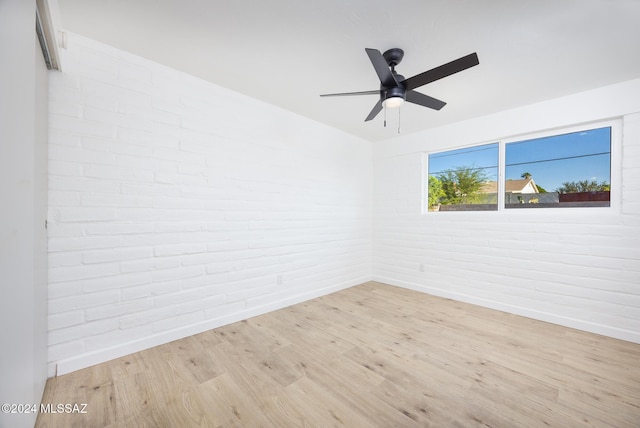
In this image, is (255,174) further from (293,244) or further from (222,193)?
(293,244)

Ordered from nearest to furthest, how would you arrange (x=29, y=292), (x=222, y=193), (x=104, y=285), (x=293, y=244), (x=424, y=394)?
(x=29, y=292)
(x=424, y=394)
(x=104, y=285)
(x=222, y=193)
(x=293, y=244)

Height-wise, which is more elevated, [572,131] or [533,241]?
[572,131]

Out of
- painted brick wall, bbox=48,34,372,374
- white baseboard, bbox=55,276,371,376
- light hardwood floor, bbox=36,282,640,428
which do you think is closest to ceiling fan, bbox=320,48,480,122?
painted brick wall, bbox=48,34,372,374

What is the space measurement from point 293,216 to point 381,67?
207 centimetres

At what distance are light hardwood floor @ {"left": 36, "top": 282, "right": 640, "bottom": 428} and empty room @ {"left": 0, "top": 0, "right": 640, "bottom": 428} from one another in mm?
18

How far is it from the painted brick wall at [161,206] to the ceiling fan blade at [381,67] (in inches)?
63.6

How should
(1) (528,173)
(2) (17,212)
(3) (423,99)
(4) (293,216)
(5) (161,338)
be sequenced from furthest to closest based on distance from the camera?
(4) (293,216) → (1) (528,173) → (5) (161,338) → (3) (423,99) → (2) (17,212)

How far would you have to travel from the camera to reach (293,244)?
332 cm

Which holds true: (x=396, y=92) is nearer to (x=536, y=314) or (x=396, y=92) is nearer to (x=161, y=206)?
(x=161, y=206)

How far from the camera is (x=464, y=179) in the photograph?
3.72m

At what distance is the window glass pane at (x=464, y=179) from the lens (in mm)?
3449

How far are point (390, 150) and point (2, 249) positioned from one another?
4354mm

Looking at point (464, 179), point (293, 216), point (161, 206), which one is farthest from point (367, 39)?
point (464, 179)

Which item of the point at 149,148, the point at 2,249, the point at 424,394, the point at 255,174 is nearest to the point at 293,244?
the point at 255,174
